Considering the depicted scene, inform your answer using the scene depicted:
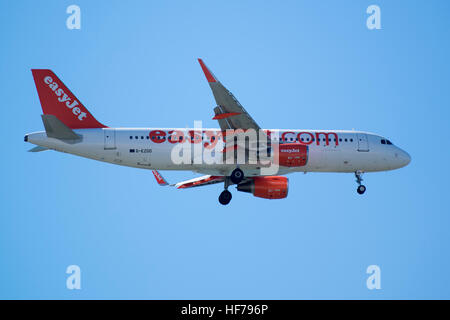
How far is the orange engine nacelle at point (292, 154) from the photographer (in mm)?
31250

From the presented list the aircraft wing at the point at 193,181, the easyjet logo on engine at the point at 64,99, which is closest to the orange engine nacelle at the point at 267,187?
the aircraft wing at the point at 193,181

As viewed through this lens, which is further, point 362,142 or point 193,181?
point 193,181

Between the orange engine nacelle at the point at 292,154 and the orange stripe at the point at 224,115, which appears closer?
the orange stripe at the point at 224,115

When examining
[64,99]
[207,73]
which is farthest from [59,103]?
[207,73]

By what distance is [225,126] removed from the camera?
101 ft

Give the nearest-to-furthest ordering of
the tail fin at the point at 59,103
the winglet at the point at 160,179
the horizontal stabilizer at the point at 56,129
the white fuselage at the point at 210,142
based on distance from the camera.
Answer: the horizontal stabilizer at the point at 56,129
the white fuselage at the point at 210,142
the tail fin at the point at 59,103
the winglet at the point at 160,179

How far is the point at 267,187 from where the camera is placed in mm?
33500

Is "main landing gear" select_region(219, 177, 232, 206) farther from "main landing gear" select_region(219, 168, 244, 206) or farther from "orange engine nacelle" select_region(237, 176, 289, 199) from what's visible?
"orange engine nacelle" select_region(237, 176, 289, 199)

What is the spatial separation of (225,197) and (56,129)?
10111mm

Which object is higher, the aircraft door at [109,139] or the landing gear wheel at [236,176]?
the aircraft door at [109,139]

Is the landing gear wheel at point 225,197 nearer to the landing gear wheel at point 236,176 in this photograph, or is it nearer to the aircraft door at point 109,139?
the landing gear wheel at point 236,176

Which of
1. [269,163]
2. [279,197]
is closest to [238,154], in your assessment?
[269,163]

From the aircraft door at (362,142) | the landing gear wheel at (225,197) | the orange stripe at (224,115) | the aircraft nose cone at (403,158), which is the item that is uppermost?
the orange stripe at (224,115)

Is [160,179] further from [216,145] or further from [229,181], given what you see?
[216,145]
